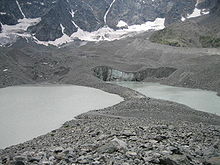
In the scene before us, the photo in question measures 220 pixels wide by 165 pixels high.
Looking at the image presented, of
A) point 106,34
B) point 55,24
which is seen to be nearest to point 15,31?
point 55,24

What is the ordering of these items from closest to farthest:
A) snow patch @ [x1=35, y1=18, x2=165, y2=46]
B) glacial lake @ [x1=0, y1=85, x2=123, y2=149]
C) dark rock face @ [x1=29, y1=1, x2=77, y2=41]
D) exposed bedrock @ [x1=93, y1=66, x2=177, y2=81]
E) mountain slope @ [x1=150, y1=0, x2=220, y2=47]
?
glacial lake @ [x1=0, y1=85, x2=123, y2=149] < exposed bedrock @ [x1=93, y1=66, x2=177, y2=81] < mountain slope @ [x1=150, y1=0, x2=220, y2=47] < dark rock face @ [x1=29, y1=1, x2=77, y2=41] < snow patch @ [x1=35, y1=18, x2=165, y2=46]

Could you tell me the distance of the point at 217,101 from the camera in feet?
99.4

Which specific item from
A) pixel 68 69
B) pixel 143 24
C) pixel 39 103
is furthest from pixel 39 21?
pixel 39 103

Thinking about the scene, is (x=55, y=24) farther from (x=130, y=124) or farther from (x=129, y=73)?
(x=130, y=124)

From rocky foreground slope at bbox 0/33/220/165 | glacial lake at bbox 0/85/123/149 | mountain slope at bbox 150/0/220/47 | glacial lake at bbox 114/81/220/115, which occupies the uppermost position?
mountain slope at bbox 150/0/220/47

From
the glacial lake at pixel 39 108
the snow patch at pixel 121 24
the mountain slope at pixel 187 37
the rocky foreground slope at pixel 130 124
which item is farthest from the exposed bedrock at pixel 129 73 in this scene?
the snow patch at pixel 121 24

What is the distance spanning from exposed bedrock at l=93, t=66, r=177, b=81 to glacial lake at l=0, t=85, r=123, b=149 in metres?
17.6

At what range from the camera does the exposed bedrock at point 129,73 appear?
52656 mm

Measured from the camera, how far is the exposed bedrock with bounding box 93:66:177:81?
173 ft

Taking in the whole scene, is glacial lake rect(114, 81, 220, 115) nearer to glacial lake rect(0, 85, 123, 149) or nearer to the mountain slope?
glacial lake rect(0, 85, 123, 149)

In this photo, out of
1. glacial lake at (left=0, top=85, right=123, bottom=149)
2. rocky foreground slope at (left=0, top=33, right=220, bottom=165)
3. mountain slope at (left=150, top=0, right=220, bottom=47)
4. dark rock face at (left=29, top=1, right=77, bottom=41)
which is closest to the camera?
rocky foreground slope at (left=0, top=33, right=220, bottom=165)

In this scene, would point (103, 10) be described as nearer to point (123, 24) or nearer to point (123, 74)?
point (123, 24)

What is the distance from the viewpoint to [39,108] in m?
26.5

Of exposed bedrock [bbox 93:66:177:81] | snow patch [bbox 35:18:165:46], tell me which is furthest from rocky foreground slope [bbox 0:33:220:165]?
snow patch [bbox 35:18:165:46]
